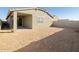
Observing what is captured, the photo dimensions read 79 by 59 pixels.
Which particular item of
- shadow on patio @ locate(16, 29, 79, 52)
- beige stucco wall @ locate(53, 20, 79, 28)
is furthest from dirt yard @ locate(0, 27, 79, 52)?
beige stucco wall @ locate(53, 20, 79, 28)

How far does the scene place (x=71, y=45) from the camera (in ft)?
17.7

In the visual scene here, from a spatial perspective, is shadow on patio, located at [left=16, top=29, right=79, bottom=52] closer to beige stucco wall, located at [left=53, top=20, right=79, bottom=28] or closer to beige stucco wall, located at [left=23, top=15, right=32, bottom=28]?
beige stucco wall, located at [left=53, top=20, right=79, bottom=28]

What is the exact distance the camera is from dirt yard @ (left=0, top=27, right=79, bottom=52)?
5246mm

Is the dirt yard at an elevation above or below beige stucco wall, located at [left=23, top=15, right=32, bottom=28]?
below

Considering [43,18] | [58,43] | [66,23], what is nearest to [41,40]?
[58,43]

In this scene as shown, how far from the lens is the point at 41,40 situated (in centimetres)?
543

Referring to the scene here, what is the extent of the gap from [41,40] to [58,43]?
1.56ft

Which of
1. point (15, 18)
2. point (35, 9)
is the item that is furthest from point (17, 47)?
point (35, 9)

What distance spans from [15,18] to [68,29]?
4.80 feet

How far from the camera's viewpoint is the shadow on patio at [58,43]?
5.32 metres

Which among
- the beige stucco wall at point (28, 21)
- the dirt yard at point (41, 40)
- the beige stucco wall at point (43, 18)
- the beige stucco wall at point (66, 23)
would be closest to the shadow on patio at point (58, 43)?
the dirt yard at point (41, 40)

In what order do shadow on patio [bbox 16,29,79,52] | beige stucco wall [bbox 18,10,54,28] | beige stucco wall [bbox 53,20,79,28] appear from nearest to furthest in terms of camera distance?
beige stucco wall [bbox 53,20,79,28], beige stucco wall [bbox 18,10,54,28], shadow on patio [bbox 16,29,79,52]

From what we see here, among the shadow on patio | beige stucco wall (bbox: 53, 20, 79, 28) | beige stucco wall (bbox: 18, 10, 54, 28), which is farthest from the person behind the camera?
the shadow on patio

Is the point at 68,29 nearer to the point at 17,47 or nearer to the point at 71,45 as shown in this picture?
the point at 71,45
